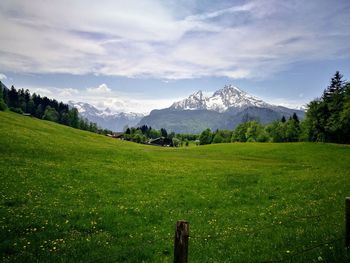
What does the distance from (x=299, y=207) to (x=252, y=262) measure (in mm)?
10989

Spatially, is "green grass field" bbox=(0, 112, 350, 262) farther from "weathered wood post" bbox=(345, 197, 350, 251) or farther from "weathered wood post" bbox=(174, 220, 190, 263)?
"weathered wood post" bbox=(174, 220, 190, 263)

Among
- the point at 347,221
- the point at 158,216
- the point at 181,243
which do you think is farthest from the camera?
the point at 158,216

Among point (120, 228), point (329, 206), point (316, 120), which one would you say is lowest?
point (120, 228)

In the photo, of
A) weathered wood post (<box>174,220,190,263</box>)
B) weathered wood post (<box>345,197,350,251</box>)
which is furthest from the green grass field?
weathered wood post (<box>174,220,190,263</box>)

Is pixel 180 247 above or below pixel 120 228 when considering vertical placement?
above

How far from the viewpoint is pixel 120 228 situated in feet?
56.3

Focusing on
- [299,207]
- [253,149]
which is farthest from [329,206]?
[253,149]

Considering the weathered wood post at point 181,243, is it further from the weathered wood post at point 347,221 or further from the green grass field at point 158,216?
the weathered wood post at point 347,221

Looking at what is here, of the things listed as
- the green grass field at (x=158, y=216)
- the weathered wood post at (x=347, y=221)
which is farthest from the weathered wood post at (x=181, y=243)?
the weathered wood post at (x=347, y=221)

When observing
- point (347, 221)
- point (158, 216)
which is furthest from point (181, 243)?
point (158, 216)

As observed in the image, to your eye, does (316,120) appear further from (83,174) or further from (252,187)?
(83,174)

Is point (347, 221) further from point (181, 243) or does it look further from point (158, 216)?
point (158, 216)

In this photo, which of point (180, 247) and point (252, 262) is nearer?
point (180, 247)

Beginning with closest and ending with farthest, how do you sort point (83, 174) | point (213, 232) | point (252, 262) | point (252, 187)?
point (252, 262) < point (213, 232) < point (252, 187) < point (83, 174)
